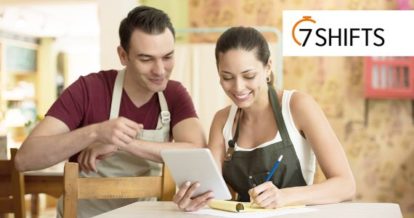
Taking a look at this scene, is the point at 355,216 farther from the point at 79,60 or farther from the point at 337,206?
the point at 79,60

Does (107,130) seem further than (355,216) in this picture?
Yes

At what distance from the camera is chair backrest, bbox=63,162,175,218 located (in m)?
2.05

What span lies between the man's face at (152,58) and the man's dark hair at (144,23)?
2cm

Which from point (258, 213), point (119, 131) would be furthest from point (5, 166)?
point (258, 213)

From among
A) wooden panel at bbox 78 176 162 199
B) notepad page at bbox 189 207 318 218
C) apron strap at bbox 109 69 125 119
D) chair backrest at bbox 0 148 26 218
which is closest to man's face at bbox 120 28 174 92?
apron strap at bbox 109 69 125 119

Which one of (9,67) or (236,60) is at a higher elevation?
(9,67)

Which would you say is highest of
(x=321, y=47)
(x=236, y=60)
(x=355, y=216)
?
(x=321, y=47)

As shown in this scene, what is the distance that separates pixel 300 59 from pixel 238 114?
2705mm

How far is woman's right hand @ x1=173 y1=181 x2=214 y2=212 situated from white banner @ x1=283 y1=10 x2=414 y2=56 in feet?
8.83

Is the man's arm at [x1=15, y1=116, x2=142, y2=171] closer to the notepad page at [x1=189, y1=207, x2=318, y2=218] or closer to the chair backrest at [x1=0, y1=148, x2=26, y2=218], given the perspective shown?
the notepad page at [x1=189, y1=207, x2=318, y2=218]

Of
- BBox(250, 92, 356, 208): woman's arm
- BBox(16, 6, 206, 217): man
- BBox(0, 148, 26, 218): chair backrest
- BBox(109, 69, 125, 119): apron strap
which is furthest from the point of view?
BBox(0, 148, 26, 218): chair backrest

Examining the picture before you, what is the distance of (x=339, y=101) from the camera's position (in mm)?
4918

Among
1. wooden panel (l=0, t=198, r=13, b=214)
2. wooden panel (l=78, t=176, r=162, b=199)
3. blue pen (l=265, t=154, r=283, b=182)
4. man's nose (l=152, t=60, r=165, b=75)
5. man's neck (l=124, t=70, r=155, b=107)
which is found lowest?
wooden panel (l=0, t=198, r=13, b=214)

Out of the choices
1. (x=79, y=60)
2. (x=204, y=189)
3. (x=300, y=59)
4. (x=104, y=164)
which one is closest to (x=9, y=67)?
(x=79, y=60)
